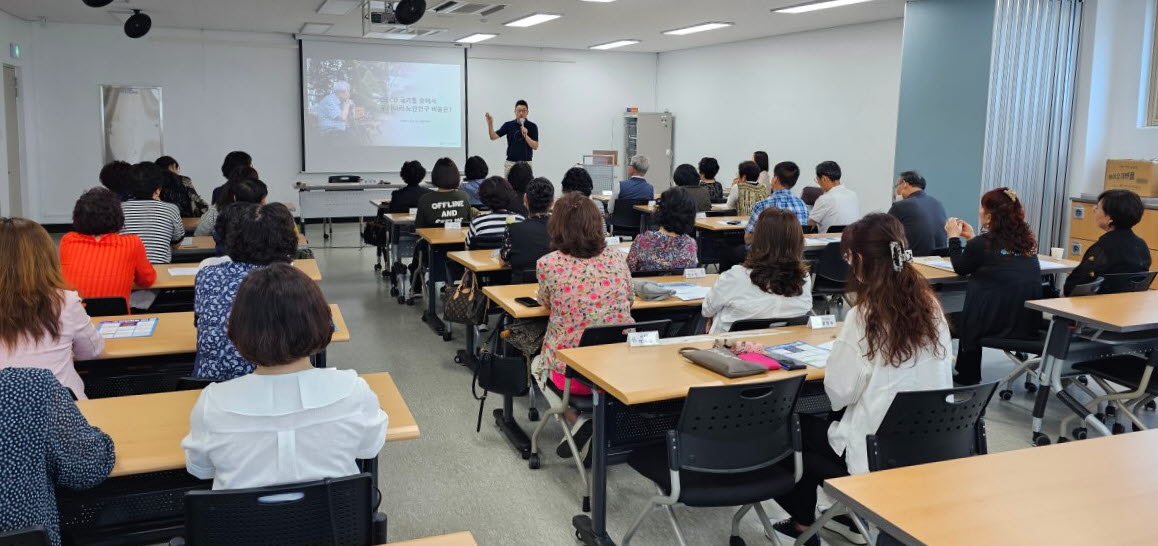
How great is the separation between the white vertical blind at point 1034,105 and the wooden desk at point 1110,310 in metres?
3.49

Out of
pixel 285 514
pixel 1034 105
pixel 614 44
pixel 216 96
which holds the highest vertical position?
pixel 614 44

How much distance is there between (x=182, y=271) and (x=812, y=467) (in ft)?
11.6

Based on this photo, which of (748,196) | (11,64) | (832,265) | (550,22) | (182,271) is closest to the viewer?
(182,271)

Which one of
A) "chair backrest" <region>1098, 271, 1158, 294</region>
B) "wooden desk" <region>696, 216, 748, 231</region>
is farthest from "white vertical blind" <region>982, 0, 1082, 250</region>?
"chair backrest" <region>1098, 271, 1158, 294</region>

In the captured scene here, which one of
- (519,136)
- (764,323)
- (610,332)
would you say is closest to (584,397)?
(610,332)

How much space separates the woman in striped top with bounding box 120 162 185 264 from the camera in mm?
5199

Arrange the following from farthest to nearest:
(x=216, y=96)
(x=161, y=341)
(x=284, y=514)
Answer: (x=216, y=96) → (x=161, y=341) → (x=284, y=514)

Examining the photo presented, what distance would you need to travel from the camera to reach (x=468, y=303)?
16.7 feet

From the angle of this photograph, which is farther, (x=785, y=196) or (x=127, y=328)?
(x=785, y=196)

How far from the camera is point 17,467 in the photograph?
176 cm

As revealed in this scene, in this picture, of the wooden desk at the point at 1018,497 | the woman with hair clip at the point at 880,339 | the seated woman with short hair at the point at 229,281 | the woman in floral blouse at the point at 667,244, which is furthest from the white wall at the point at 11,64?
the wooden desk at the point at 1018,497

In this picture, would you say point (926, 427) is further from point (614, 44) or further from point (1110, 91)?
point (614, 44)

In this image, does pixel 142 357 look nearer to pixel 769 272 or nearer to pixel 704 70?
pixel 769 272

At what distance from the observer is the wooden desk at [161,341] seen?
3195 mm
